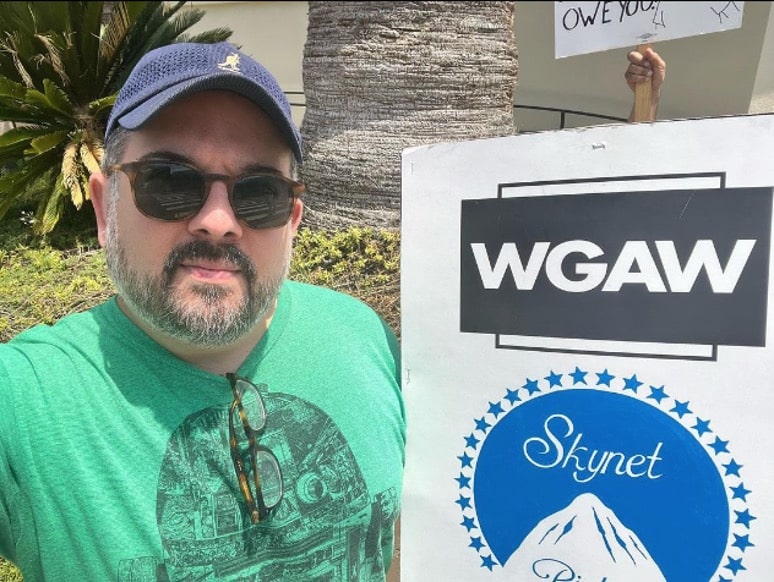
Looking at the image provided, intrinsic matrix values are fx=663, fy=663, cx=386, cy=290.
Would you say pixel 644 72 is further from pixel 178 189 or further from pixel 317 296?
pixel 178 189

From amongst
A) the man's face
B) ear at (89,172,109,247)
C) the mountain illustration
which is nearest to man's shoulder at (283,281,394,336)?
the man's face

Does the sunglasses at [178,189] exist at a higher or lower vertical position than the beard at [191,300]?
higher

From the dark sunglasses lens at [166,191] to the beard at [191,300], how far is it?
0.24 ft

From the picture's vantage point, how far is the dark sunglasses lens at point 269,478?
54.9 inches

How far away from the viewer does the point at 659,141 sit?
1235 millimetres

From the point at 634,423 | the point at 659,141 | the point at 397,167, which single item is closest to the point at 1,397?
the point at 634,423

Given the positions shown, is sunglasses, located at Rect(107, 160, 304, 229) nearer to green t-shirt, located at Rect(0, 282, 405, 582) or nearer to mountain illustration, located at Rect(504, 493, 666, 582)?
green t-shirt, located at Rect(0, 282, 405, 582)

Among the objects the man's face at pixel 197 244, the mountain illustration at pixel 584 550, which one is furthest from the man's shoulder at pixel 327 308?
the mountain illustration at pixel 584 550

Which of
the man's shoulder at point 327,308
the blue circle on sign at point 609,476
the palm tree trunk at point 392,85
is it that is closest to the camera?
the blue circle on sign at point 609,476

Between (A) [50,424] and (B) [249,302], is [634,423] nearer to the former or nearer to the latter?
(B) [249,302]

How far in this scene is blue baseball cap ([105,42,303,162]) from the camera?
55.5 inches

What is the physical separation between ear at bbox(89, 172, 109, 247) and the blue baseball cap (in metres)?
0.13

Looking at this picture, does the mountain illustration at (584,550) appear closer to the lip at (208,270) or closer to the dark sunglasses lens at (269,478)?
the dark sunglasses lens at (269,478)

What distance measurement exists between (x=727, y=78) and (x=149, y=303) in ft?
22.1
